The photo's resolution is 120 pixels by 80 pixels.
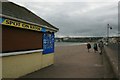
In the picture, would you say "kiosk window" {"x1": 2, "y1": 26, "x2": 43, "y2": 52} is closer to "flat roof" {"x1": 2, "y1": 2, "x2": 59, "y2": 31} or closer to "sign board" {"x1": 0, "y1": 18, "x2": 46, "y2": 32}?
"sign board" {"x1": 0, "y1": 18, "x2": 46, "y2": 32}

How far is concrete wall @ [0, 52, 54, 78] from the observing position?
9245 mm

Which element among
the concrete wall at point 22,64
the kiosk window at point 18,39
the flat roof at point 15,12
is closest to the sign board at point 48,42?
the concrete wall at point 22,64

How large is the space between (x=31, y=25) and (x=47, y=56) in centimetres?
357

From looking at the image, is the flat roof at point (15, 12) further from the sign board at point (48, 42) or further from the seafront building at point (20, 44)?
the sign board at point (48, 42)

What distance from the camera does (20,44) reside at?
33.9 ft

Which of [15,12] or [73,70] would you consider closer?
[15,12]

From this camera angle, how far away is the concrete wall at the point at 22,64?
924 cm

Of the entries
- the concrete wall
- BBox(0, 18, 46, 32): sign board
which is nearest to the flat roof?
BBox(0, 18, 46, 32): sign board

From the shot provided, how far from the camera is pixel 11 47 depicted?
9578mm

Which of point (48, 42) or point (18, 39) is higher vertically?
point (18, 39)

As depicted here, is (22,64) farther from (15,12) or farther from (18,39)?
(15,12)

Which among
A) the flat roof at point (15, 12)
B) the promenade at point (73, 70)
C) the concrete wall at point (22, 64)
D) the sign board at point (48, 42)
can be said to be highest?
the flat roof at point (15, 12)

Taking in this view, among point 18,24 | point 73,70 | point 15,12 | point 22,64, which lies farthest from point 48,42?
point 18,24

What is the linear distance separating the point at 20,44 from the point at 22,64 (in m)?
0.97
